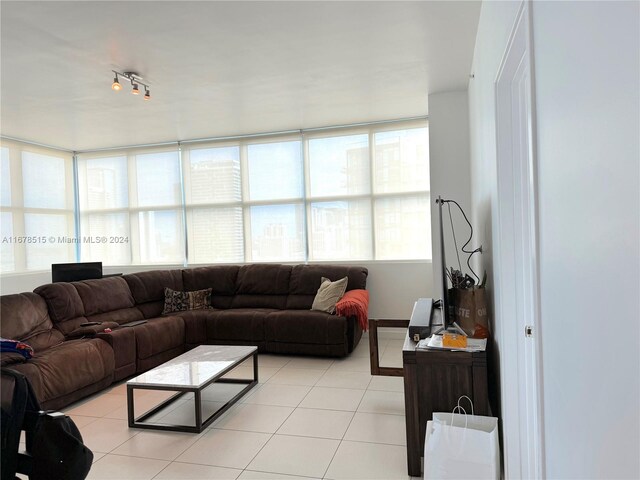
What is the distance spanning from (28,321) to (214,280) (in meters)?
2.23

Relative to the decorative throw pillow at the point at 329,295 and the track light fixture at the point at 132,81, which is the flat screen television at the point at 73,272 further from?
the decorative throw pillow at the point at 329,295

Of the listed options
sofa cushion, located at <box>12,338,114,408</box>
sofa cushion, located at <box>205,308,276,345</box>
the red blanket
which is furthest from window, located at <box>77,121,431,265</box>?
sofa cushion, located at <box>12,338,114,408</box>

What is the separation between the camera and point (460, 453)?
1841 millimetres

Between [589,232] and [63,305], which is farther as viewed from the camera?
[63,305]

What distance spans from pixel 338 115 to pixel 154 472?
13.3 ft

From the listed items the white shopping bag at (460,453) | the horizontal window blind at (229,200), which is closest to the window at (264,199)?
the horizontal window blind at (229,200)

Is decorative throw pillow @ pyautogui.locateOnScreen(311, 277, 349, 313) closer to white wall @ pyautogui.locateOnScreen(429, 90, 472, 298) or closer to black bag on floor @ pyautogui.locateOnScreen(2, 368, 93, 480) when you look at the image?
white wall @ pyautogui.locateOnScreen(429, 90, 472, 298)

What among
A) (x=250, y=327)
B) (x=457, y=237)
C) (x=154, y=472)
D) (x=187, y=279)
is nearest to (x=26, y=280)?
(x=187, y=279)

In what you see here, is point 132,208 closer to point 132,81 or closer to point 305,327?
point 132,81

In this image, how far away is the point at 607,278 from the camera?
759 millimetres

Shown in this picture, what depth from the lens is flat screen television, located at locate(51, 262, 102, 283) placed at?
14.9ft

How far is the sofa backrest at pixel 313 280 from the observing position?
5.05 meters

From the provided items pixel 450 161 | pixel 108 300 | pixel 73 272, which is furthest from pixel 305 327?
pixel 73 272

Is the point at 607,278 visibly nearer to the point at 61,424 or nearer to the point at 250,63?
the point at 61,424
